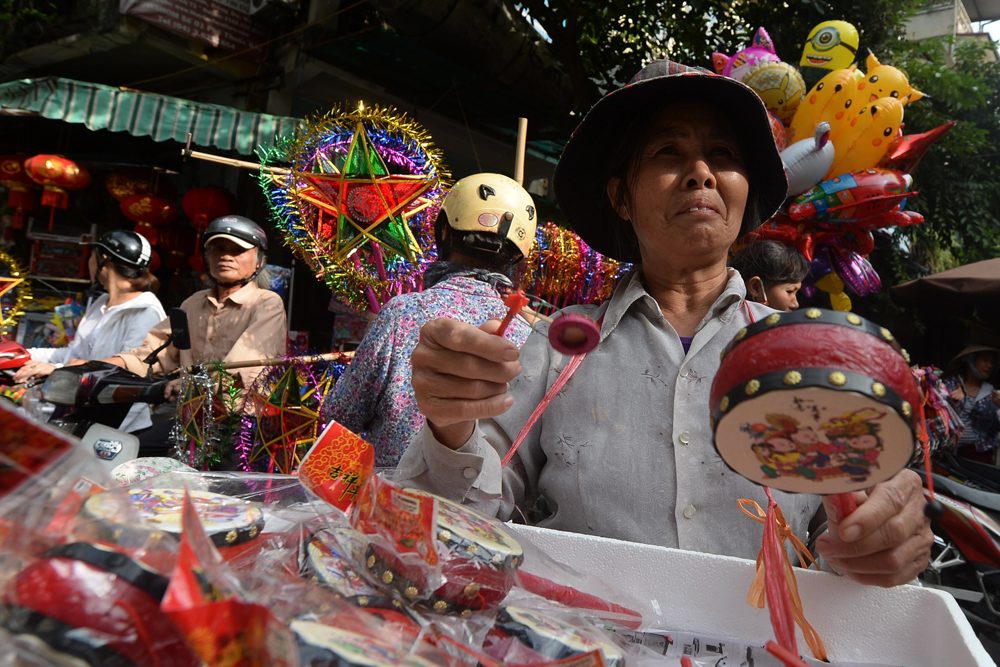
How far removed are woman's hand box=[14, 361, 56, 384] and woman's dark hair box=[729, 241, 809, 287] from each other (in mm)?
3900

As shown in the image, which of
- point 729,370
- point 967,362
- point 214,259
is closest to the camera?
point 729,370

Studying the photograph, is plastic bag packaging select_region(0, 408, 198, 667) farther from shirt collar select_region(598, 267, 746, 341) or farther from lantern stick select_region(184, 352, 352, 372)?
lantern stick select_region(184, 352, 352, 372)

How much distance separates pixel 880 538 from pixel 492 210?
6.48 feet

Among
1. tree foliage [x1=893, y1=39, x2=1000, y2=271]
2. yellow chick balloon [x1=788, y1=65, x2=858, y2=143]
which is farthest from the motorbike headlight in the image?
tree foliage [x1=893, y1=39, x2=1000, y2=271]

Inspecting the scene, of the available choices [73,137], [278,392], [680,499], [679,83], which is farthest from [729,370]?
[73,137]

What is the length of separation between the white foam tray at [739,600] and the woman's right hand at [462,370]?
200 millimetres

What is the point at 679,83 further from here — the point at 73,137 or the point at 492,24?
the point at 73,137

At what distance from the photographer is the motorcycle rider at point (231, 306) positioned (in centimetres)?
367

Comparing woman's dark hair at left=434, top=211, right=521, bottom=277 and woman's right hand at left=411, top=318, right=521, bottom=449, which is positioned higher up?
woman's dark hair at left=434, top=211, right=521, bottom=277

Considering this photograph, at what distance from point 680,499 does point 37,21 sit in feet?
30.4

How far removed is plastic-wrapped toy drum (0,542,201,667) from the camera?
484mm

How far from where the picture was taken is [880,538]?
2.93 feet

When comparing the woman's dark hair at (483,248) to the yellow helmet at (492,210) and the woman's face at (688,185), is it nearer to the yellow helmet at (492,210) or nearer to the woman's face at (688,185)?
the yellow helmet at (492,210)

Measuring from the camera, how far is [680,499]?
1210 millimetres
